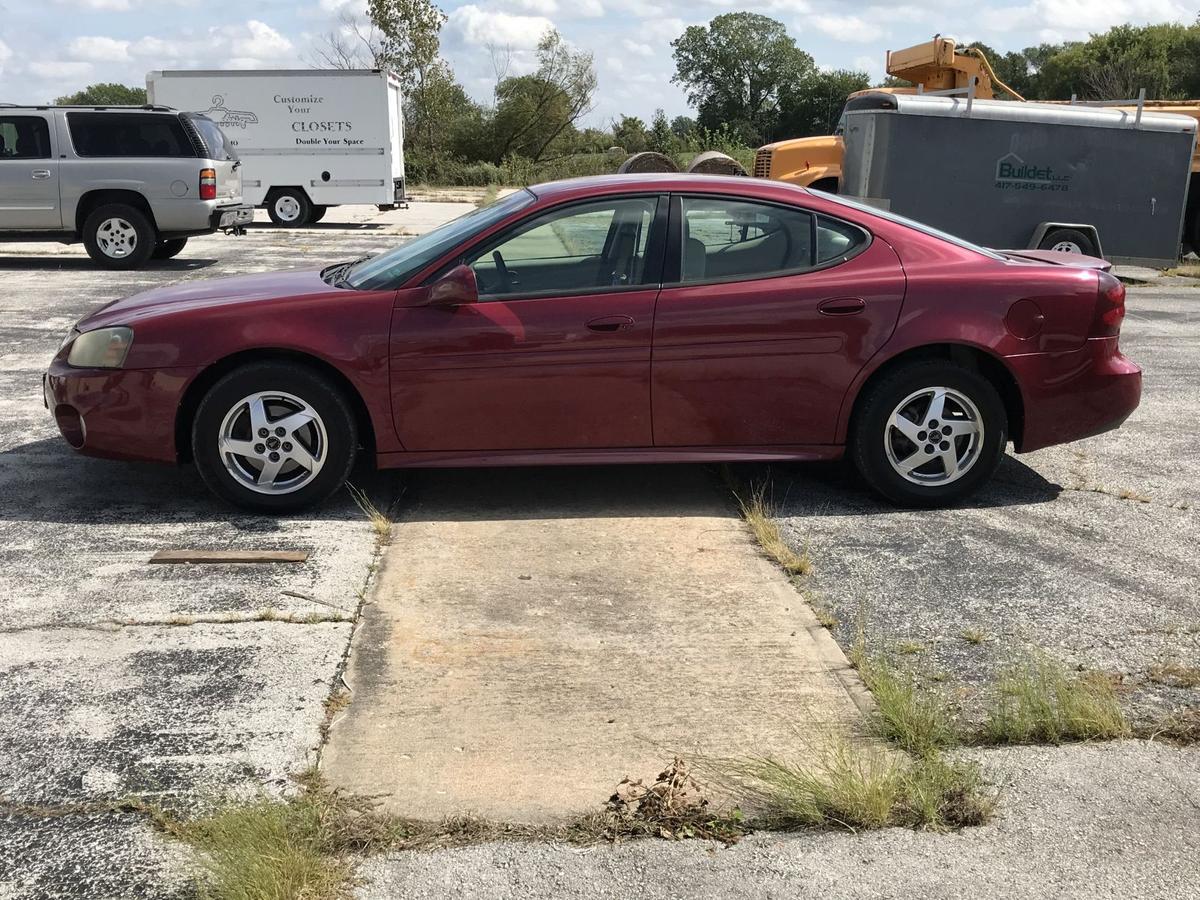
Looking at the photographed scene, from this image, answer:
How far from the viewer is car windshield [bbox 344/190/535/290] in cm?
547

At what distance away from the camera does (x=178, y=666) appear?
3863mm

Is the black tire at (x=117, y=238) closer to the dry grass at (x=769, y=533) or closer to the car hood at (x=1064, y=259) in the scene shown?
the dry grass at (x=769, y=533)

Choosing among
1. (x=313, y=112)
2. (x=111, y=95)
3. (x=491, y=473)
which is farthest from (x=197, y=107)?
(x=111, y=95)

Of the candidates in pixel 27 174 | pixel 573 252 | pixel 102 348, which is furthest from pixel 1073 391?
pixel 27 174

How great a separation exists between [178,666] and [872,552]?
2.76 metres

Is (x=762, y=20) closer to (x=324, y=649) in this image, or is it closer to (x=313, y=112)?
(x=313, y=112)

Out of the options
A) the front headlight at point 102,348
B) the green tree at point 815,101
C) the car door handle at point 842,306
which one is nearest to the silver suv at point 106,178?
the front headlight at point 102,348

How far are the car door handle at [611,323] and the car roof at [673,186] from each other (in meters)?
0.61

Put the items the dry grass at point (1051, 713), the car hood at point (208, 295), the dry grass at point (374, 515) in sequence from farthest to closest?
the car hood at point (208, 295)
the dry grass at point (374, 515)
the dry grass at point (1051, 713)

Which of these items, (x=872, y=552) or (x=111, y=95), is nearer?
(x=872, y=552)

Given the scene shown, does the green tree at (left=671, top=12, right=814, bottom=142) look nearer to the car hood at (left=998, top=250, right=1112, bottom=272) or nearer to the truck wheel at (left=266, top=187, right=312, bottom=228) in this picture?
the truck wheel at (left=266, top=187, right=312, bottom=228)

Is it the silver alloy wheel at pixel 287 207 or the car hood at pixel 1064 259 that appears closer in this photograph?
the car hood at pixel 1064 259

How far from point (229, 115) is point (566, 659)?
69.6 feet

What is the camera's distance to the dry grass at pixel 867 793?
302cm
